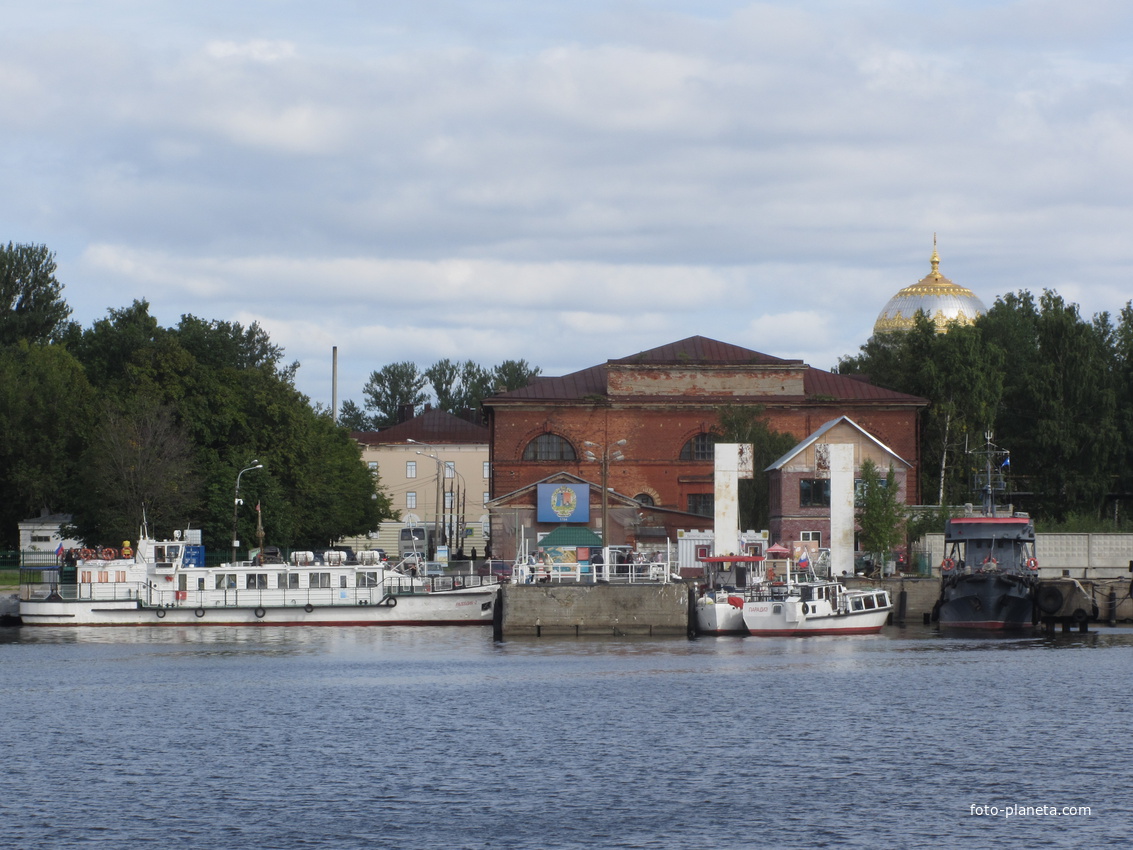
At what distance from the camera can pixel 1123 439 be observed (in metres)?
110

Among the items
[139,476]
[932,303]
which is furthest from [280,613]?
[932,303]

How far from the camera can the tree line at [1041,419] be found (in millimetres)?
108062

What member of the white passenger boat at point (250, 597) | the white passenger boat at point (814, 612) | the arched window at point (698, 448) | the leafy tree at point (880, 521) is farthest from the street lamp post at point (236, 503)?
the leafy tree at point (880, 521)

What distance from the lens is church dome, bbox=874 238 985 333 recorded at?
160m

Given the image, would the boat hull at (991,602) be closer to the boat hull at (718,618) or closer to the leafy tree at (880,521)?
the boat hull at (718,618)

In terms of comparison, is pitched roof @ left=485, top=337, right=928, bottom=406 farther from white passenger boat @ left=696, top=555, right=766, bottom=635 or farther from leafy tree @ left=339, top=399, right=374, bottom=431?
leafy tree @ left=339, top=399, right=374, bottom=431

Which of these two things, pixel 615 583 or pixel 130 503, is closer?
pixel 615 583

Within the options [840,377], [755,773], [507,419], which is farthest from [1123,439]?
[755,773]

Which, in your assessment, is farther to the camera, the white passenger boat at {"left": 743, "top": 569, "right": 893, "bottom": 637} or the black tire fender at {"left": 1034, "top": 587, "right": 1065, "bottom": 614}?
the black tire fender at {"left": 1034, "top": 587, "right": 1065, "bottom": 614}

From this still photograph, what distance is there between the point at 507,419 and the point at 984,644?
4443 cm

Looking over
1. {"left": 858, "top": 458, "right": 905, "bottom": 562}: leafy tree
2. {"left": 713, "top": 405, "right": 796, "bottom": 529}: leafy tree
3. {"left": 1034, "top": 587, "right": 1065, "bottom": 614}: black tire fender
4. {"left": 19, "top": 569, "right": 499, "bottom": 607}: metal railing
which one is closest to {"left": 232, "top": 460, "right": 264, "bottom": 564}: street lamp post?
{"left": 19, "top": 569, "right": 499, "bottom": 607}: metal railing

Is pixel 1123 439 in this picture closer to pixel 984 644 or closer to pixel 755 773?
pixel 984 644

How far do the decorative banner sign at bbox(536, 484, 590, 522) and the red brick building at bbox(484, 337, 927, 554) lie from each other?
5423 mm

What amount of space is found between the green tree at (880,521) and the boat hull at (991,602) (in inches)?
486
